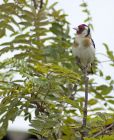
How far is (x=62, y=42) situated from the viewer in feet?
8.69

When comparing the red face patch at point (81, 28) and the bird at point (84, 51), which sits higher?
the red face patch at point (81, 28)

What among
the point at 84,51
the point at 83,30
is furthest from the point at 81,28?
the point at 84,51

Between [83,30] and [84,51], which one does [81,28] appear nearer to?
[83,30]

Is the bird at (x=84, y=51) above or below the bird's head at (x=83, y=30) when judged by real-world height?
below

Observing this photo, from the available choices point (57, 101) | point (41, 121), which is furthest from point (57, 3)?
point (41, 121)

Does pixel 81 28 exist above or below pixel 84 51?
above

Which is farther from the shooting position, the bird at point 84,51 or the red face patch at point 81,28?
the red face patch at point 81,28

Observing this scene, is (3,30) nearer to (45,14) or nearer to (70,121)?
(45,14)

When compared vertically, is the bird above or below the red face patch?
below

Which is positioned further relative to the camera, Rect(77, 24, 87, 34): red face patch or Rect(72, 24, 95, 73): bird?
Rect(77, 24, 87, 34): red face patch

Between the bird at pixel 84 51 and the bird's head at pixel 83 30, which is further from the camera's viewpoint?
the bird's head at pixel 83 30

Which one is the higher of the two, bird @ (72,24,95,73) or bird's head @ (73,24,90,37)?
bird's head @ (73,24,90,37)

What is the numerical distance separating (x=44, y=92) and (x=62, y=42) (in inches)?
35.9

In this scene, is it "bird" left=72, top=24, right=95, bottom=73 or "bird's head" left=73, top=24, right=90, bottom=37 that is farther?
"bird's head" left=73, top=24, right=90, bottom=37
